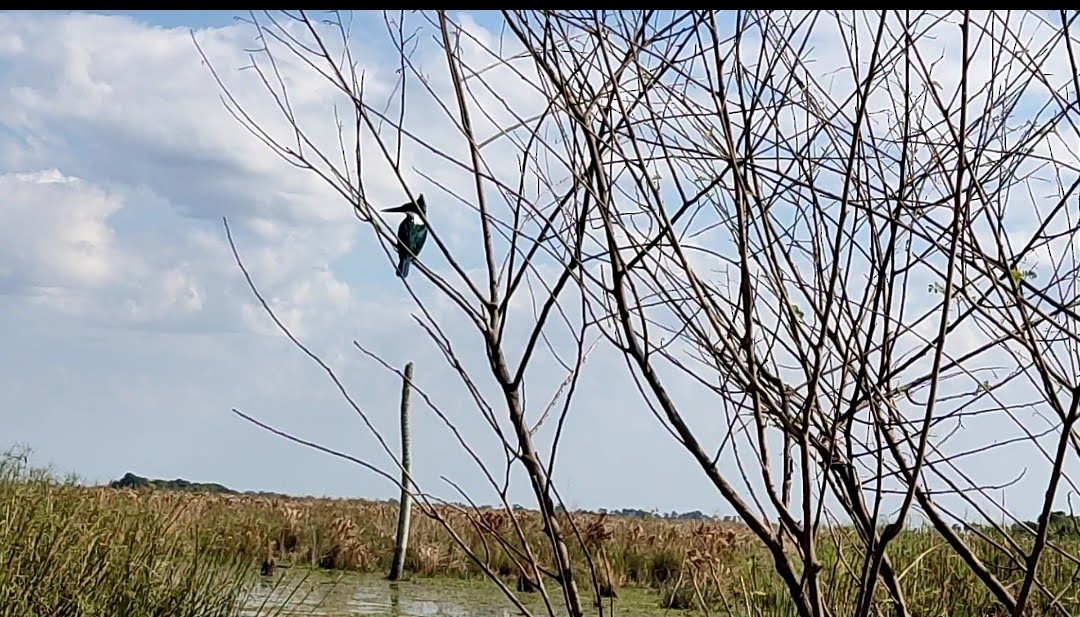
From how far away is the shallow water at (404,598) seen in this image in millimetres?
5531

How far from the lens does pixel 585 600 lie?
5871 mm

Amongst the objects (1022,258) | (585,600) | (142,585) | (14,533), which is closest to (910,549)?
(585,600)

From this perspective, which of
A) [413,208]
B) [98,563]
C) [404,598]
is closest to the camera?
[413,208]

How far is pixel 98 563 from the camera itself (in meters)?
3.91

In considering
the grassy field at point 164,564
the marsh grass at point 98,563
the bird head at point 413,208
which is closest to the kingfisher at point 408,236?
the bird head at point 413,208

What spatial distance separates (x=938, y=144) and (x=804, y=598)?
54 centimetres

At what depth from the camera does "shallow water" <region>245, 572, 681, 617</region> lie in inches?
218

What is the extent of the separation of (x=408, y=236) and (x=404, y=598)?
5.06 meters

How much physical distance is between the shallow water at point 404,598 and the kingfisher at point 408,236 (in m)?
3.71

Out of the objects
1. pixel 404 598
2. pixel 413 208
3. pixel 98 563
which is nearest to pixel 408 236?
pixel 413 208

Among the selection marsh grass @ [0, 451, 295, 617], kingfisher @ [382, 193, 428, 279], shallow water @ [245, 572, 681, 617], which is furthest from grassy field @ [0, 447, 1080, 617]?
kingfisher @ [382, 193, 428, 279]

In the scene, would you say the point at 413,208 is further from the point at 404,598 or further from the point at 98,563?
the point at 404,598

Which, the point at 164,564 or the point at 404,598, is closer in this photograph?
the point at 164,564

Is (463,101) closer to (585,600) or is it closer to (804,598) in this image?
(804,598)
